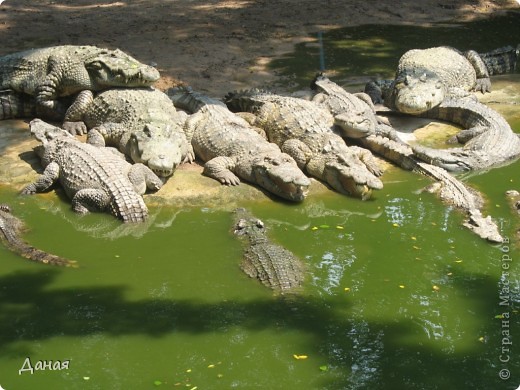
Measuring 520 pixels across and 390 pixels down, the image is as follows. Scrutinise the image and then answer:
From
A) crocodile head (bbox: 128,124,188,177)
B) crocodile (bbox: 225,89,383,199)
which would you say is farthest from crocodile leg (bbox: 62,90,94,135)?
crocodile (bbox: 225,89,383,199)

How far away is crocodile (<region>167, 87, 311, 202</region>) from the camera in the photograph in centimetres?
831

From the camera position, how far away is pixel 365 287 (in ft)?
21.7

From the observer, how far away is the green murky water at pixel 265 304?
5453 millimetres

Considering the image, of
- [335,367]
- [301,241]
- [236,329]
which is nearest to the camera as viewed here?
[335,367]

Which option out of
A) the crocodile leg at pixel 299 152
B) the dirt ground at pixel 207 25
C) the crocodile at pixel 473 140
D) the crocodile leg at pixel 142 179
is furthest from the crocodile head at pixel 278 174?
the dirt ground at pixel 207 25

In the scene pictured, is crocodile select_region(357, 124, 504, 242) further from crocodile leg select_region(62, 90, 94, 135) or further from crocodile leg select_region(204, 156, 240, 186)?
crocodile leg select_region(62, 90, 94, 135)

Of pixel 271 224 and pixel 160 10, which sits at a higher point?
pixel 160 10

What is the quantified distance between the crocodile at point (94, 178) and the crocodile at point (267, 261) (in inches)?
45.5

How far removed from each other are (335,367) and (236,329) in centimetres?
84

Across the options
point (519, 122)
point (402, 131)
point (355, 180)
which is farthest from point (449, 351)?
point (519, 122)

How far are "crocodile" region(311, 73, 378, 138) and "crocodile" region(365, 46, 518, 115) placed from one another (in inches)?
20.4

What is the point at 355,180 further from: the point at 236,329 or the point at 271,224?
the point at 236,329

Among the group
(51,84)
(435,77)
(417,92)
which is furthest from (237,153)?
(435,77)

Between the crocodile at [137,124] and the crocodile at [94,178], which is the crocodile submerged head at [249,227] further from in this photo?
the crocodile at [137,124]
